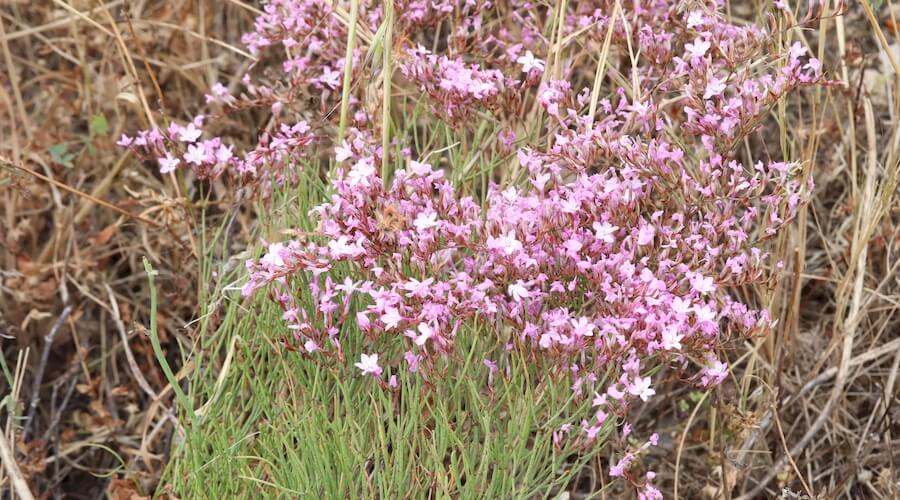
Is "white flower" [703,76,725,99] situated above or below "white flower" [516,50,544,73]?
above

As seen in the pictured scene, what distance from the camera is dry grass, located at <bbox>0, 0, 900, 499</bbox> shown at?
8.28 ft

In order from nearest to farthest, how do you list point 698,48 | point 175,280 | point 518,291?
point 518,291 → point 698,48 → point 175,280

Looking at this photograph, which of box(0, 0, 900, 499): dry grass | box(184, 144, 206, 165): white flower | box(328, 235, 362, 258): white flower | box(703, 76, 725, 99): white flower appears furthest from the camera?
box(0, 0, 900, 499): dry grass

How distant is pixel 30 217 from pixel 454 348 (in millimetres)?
1802

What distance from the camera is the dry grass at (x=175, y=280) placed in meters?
2.52

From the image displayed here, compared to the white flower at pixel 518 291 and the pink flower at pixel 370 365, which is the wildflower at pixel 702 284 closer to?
the white flower at pixel 518 291

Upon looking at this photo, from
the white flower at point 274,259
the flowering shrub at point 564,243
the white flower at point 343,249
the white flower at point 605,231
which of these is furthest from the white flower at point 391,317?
the white flower at point 605,231

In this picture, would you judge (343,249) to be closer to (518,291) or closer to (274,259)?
(274,259)

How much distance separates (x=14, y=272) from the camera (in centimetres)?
285

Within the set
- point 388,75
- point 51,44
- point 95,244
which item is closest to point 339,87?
point 388,75

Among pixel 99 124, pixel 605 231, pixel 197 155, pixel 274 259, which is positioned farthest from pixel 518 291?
pixel 99 124

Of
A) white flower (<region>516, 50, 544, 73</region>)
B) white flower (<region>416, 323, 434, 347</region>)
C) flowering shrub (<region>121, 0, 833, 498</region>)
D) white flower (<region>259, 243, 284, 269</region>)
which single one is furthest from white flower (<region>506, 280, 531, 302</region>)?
white flower (<region>516, 50, 544, 73</region>)

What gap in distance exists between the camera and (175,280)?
2.85 metres

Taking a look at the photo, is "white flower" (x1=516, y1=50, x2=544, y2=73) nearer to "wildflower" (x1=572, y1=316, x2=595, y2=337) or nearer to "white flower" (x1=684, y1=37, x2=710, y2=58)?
"white flower" (x1=684, y1=37, x2=710, y2=58)
